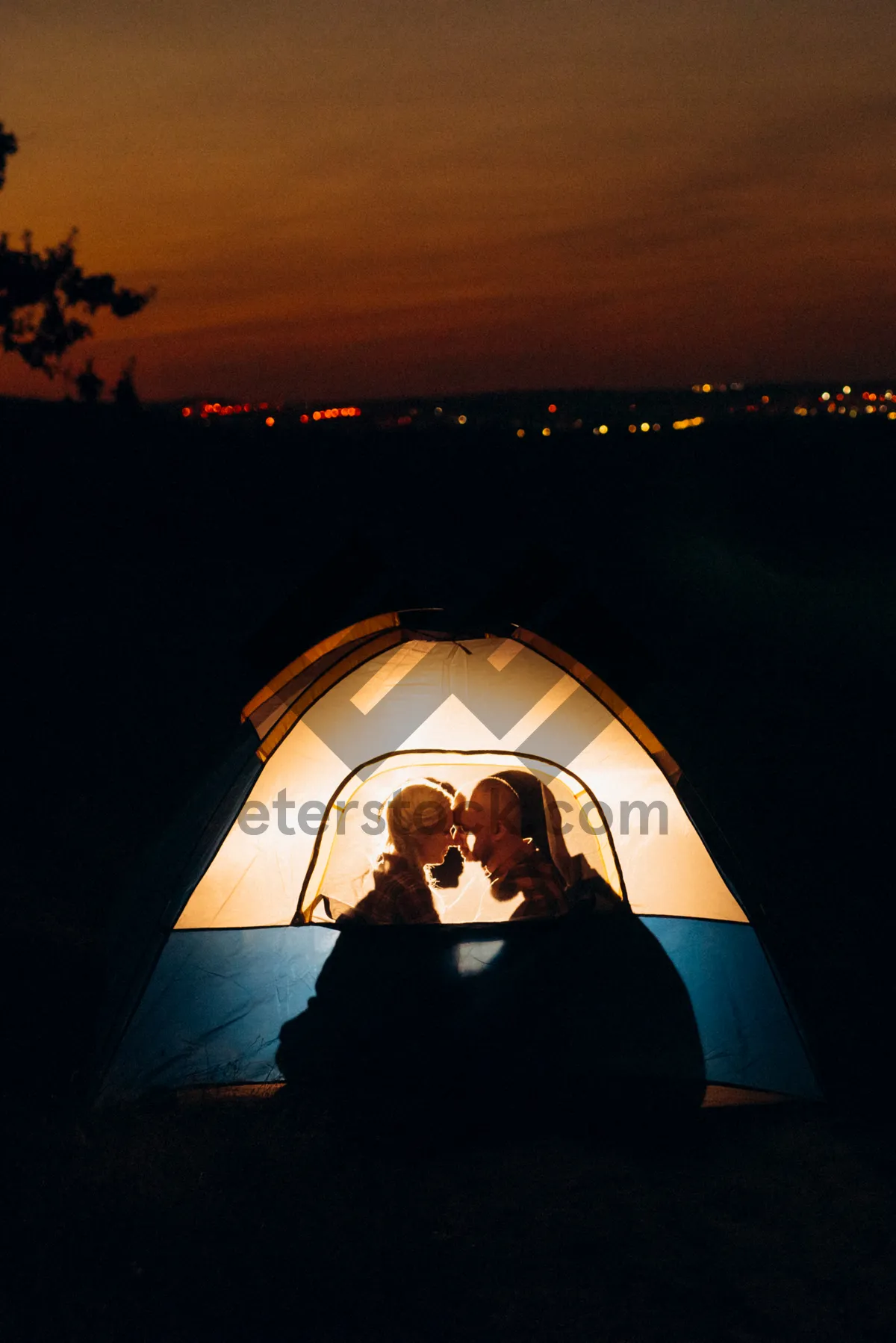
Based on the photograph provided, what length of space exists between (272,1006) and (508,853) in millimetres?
1197

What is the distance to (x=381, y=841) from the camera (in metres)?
5.34

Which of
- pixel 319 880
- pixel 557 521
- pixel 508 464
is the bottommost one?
pixel 319 880

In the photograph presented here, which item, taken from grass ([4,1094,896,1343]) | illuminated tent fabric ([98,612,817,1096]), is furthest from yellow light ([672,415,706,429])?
grass ([4,1094,896,1343])

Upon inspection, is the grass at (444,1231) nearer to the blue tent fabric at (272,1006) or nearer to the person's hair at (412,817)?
the blue tent fabric at (272,1006)

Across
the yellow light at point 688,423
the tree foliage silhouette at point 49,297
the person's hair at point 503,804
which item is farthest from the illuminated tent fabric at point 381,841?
the yellow light at point 688,423

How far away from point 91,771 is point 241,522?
28.8m

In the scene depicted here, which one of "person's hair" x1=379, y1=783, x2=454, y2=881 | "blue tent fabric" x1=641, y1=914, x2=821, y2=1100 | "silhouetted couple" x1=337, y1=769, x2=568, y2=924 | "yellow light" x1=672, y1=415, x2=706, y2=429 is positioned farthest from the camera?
"yellow light" x1=672, y1=415, x2=706, y2=429

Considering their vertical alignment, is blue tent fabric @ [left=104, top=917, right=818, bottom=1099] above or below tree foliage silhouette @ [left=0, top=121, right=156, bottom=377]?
below

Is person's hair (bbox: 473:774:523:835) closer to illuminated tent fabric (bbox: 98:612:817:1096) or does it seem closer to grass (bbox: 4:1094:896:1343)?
illuminated tent fabric (bbox: 98:612:817:1096)

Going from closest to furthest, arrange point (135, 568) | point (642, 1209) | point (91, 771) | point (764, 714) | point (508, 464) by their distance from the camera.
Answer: point (642, 1209) < point (91, 771) < point (764, 714) < point (135, 568) < point (508, 464)

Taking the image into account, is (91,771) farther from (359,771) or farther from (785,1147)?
(785,1147)

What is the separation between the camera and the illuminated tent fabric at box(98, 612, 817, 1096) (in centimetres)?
456

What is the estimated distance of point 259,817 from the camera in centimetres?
517

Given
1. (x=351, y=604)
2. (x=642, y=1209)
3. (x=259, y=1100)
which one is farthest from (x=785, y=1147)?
(x=351, y=604)
